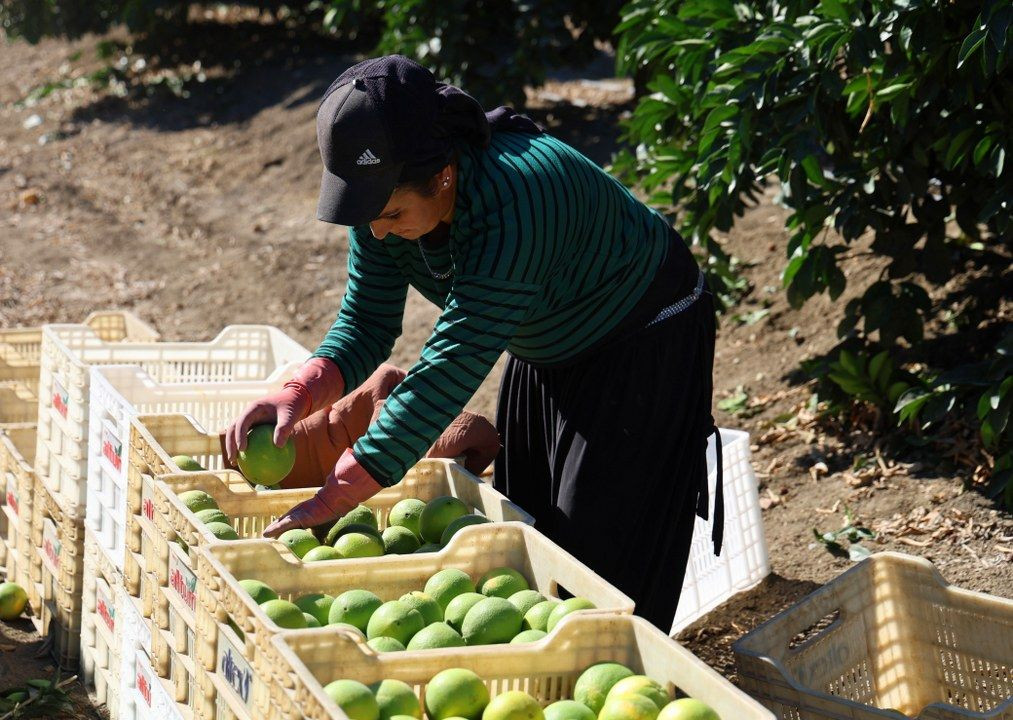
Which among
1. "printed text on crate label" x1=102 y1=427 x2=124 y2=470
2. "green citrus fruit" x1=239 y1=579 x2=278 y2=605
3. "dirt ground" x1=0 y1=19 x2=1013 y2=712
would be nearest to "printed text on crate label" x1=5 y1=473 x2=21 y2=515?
"printed text on crate label" x1=102 y1=427 x2=124 y2=470

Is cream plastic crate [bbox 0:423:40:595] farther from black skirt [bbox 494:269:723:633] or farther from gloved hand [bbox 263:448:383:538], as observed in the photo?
black skirt [bbox 494:269:723:633]

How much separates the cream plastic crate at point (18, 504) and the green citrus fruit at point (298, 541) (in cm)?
226

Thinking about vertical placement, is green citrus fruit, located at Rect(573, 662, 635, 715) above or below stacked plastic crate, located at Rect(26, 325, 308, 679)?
above

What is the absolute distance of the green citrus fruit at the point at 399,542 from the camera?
2.96 metres

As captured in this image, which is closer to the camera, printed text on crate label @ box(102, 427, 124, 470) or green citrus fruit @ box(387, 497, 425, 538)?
green citrus fruit @ box(387, 497, 425, 538)

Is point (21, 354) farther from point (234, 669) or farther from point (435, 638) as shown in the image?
point (435, 638)

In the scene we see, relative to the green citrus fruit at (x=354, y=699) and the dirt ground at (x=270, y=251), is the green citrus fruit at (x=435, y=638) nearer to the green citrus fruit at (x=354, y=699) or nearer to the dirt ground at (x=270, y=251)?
the green citrus fruit at (x=354, y=699)

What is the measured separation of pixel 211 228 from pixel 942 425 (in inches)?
267

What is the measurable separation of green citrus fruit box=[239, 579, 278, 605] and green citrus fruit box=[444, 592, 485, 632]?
1.20 feet

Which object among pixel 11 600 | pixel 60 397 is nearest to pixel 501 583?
pixel 60 397

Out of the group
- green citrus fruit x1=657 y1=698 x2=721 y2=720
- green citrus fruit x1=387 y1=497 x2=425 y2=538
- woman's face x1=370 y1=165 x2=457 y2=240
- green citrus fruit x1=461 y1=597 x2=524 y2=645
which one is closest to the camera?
green citrus fruit x1=657 y1=698 x2=721 y2=720

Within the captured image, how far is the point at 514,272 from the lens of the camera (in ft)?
8.77

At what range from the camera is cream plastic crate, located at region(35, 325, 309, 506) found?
423cm

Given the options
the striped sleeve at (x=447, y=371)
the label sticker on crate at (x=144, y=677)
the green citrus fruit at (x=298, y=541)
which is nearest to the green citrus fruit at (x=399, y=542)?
the green citrus fruit at (x=298, y=541)
